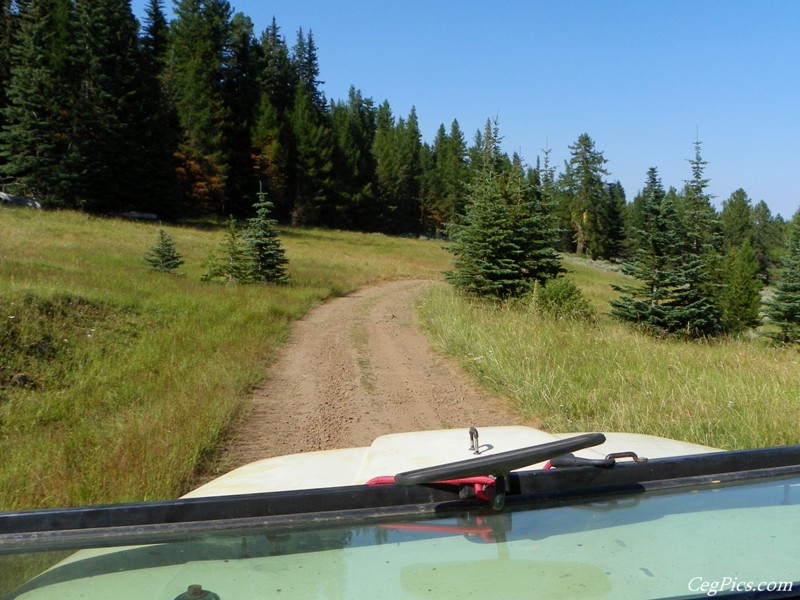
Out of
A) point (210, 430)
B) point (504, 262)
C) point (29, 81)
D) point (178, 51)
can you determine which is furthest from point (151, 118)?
point (210, 430)

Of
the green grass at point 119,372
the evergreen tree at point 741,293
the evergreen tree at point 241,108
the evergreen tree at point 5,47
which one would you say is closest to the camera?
the green grass at point 119,372

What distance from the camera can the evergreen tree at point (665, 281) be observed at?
61.7 feet

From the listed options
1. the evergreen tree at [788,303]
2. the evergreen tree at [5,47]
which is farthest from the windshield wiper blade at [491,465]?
the evergreen tree at [5,47]

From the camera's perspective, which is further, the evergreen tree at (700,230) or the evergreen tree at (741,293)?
the evergreen tree at (741,293)

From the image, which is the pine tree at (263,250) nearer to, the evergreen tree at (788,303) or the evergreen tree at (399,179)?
the evergreen tree at (788,303)

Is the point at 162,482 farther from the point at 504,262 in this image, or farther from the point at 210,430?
the point at 504,262

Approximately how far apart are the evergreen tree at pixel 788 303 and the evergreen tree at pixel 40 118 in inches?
1580

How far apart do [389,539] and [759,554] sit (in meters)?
1.02

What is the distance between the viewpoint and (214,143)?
60.5 meters

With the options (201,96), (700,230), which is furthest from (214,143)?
(700,230)

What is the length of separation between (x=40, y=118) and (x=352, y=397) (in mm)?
44600

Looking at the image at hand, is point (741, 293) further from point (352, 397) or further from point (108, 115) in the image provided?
point (108, 115)

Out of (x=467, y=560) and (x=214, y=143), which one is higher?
(x=214, y=143)

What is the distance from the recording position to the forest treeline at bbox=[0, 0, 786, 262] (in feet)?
149
